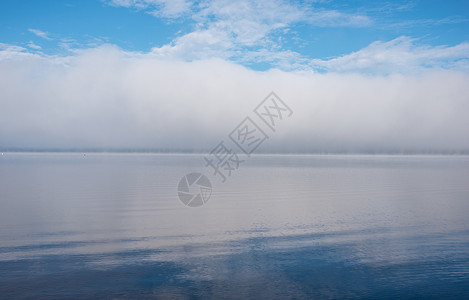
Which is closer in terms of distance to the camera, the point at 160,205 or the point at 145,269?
the point at 145,269

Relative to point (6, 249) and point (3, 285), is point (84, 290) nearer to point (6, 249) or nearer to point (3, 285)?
point (3, 285)

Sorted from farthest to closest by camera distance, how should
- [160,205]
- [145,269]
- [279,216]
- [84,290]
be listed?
[160,205] → [279,216] → [145,269] → [84,290]

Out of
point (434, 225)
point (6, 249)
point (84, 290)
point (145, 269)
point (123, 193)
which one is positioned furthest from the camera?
point (123, 193)

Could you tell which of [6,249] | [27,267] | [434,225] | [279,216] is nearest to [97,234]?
[6,249]

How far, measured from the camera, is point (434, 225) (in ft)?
75.5

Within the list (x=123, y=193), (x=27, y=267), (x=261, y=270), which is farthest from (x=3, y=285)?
(x=123, y=193)

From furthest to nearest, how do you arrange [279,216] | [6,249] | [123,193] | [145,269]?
[123,193] < [279,216] < [6,249] < [145,269]

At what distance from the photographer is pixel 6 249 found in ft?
54.7

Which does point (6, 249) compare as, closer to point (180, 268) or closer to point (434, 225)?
point (180, 268)

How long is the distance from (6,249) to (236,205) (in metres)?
19.5

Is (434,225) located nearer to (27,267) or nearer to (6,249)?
(27,267)

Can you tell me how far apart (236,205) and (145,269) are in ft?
62.4

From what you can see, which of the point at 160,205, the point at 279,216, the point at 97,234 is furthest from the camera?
the point at 160,205

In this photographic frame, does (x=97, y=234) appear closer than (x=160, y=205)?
Yes
